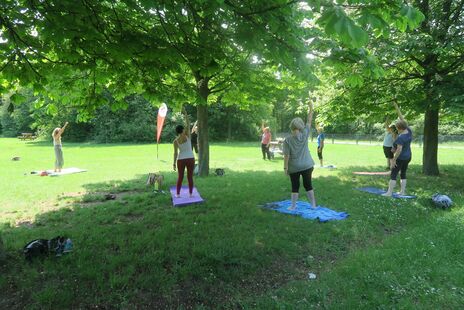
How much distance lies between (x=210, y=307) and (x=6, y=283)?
263 cm

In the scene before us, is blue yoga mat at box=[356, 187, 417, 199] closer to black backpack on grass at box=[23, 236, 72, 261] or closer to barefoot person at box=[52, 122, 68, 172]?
black backpack on grass at box=[23, 236, 72, 261]

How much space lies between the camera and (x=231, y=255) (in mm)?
4770

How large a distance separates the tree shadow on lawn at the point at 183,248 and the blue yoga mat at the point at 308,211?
0.22 meters

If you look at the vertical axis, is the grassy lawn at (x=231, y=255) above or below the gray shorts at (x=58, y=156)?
below

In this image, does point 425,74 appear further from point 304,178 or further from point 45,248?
point 45,248

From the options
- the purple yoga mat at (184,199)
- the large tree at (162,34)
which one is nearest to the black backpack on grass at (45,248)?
the large tree at (162,34)

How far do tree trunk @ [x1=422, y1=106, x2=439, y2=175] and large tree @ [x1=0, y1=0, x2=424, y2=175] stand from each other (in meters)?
9.68

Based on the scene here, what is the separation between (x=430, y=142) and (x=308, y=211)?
845 centimetres

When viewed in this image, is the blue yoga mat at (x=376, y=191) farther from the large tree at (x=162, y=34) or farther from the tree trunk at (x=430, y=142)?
the large tree at (x=162, y=34)

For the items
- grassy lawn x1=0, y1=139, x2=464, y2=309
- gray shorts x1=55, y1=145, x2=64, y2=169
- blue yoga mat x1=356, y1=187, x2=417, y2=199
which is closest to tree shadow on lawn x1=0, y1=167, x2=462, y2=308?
grassy lawn x1=0, y1=139, x2=464, y2=309

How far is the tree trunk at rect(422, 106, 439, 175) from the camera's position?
40.6ft

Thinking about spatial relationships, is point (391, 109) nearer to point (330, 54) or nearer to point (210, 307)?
point (330, 54)

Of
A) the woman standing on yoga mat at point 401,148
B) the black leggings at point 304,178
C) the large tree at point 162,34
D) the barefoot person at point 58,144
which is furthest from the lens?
the barefoot person at point 58,144

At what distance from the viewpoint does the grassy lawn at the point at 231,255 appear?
3779mm
